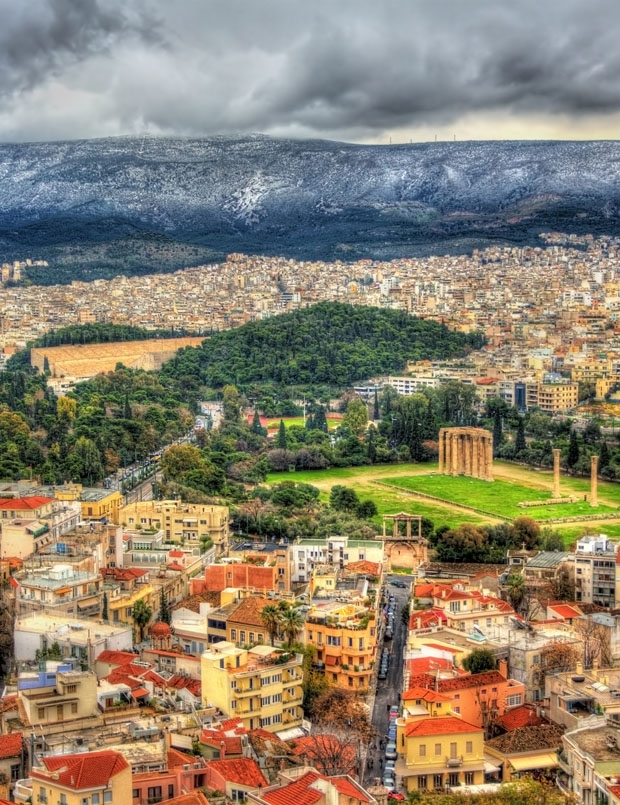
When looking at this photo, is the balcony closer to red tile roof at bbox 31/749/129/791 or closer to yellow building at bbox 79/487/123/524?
red tile roof at bbox 31/749/129/791

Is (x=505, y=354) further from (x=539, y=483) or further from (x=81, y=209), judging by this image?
(x=81, y=209)

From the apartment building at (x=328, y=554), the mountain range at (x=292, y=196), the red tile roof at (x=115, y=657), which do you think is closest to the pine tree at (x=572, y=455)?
the apartment building at (x=328, y=554)

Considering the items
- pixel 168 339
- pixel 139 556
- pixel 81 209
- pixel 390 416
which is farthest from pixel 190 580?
pixel 81 209

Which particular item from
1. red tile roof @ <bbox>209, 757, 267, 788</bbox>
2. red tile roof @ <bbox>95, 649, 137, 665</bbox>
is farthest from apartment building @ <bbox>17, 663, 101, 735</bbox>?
red tile roof @ <bbox>95, 649, 137, 665</bbox>

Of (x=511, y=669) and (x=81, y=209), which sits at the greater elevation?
(x=81, y=209)

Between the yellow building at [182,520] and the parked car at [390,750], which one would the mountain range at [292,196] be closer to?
the yellow building at [182,520]

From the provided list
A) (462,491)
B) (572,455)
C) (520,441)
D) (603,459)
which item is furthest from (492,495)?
(520,441)

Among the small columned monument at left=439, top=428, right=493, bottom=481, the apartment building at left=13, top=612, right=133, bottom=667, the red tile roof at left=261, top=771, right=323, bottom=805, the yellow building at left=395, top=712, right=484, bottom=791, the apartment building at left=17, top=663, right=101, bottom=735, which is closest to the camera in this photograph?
the red tile roof at left=261, top=771, right=323, bottom=805
